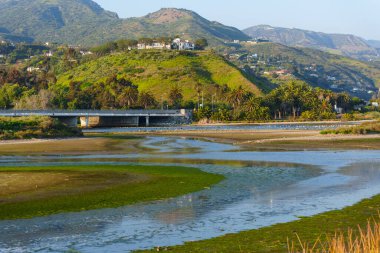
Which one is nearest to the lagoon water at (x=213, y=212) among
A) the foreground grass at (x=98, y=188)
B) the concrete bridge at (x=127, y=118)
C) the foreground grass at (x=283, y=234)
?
the foreground grass at (x=283, y=234)

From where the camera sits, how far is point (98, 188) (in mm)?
36469

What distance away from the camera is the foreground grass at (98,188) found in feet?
97.0

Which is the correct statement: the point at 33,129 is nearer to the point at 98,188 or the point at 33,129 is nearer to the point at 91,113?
the point at 91,113

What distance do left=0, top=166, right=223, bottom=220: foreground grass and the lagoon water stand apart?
146cm

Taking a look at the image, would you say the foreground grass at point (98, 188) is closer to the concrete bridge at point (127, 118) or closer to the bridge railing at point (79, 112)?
the bridge railing at point (79, 112)

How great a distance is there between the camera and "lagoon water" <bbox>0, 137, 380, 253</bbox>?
22328mm

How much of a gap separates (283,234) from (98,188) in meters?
16.9

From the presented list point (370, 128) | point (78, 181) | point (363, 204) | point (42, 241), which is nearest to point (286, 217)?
point (363, 204)

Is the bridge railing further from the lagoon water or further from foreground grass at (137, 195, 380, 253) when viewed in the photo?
foreground grass at (137, 195, 380, 253)

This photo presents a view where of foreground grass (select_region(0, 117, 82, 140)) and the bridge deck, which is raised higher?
the bridge deck

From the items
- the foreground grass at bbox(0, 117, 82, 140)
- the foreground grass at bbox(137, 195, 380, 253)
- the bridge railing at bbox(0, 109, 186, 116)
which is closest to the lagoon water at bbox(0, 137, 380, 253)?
the foreground grass at bbox(137, 195, 380, 253)

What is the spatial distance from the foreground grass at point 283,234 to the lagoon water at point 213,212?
1.06 meters

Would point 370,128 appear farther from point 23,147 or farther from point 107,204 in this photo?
point 107,204

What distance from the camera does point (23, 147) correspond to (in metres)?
78.8
